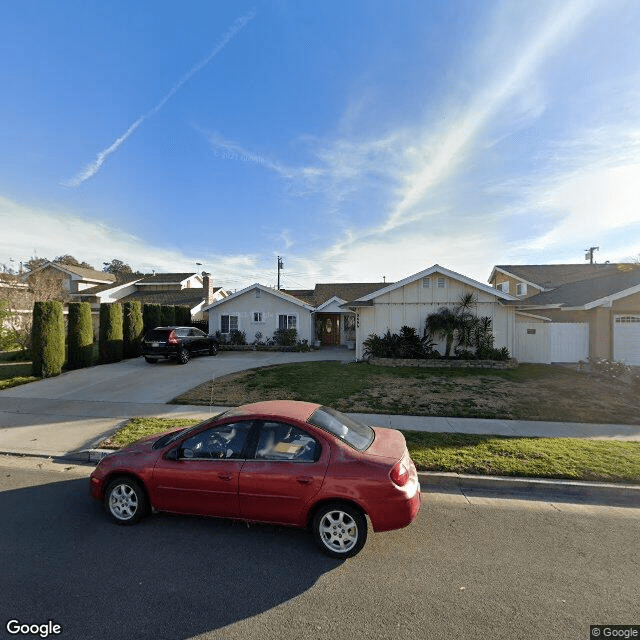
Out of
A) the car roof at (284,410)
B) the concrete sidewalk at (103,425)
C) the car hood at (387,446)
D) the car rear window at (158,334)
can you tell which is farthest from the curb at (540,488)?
the car rear window at (158,334)

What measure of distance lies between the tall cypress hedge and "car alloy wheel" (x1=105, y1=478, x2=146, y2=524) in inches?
474

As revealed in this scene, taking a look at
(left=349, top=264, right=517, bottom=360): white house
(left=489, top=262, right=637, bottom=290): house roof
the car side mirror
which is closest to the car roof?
the car side mirror

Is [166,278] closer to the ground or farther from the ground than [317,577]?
farther from the ground

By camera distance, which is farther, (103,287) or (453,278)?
(103,287)

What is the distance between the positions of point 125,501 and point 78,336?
533 inches

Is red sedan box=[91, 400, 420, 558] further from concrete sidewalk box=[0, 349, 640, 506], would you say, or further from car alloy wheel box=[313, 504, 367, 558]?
concrete sidewalk box=[0, 349, 640, 506]

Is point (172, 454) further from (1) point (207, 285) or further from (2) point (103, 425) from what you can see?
(1) point (207, 285)

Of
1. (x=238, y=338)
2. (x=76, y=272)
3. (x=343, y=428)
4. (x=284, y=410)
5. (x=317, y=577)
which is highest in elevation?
(x=76, y=272)

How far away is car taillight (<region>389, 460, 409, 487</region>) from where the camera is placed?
3.50m

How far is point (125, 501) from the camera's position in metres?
4.07

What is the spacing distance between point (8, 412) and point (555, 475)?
1184cm

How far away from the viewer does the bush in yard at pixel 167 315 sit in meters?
21.4

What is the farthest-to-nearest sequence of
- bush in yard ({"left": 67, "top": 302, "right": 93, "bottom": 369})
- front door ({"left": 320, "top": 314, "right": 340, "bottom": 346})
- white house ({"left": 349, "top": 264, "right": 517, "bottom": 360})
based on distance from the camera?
front door ({"left": 320, "top": 314, "right": 340, "bottom": 346})
white house ({"left": 349, "top": 264, "right": 517, "bottom": 360})
bush in yard ({"left": 67, "top": 302, "right": 93, "bottom": 369})

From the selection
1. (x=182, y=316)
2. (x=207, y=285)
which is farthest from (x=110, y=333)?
(x=207, y=285)
